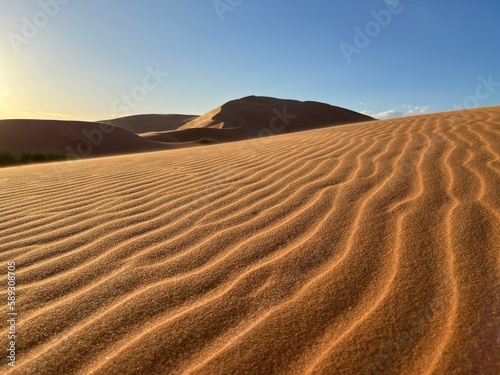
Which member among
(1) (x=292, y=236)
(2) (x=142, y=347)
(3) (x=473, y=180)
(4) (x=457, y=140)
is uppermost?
(4) (x=457, y=140)

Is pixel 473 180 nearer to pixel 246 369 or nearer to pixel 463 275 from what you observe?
pixel 463 275

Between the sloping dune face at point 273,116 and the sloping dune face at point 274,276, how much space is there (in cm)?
2683

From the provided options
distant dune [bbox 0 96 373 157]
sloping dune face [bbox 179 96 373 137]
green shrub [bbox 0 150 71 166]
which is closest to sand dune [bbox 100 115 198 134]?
distant dune [bbox 0 96 373 157]

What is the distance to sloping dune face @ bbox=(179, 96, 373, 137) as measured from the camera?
33.3 meters

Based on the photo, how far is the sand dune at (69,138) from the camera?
46.1ft

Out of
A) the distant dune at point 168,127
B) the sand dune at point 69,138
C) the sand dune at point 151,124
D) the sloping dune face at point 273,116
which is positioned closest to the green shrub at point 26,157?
the distant dune at point 168,127

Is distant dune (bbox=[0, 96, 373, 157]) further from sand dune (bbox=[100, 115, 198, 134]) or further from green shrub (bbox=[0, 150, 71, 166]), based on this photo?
green shrub (bbox=[0, 150, 71, 166])

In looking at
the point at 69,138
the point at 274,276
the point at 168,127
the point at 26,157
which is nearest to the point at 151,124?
the point at 168,127

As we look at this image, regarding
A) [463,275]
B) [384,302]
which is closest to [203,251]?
[384,302]

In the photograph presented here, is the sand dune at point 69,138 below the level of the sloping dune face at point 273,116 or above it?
below

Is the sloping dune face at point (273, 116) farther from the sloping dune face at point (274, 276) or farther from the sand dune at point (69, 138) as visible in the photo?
the sloping dune face at point (274, 276)

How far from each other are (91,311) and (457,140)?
4002 millimetres

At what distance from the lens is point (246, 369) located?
1.14m

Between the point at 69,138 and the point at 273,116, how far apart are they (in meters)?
27.4
